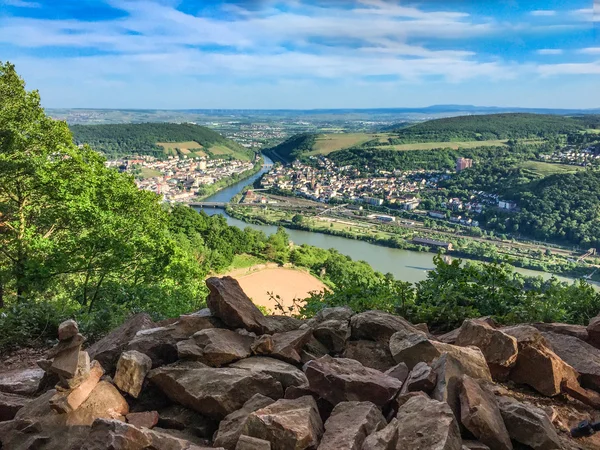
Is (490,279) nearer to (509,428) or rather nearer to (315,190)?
(509,428)

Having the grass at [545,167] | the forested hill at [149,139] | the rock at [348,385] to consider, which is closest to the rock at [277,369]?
the rock at [348,385]

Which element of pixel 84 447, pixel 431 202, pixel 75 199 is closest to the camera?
pixel 84 447

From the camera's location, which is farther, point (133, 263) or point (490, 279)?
point (133, 263)

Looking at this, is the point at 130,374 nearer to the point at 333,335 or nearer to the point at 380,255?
the point at 333,335

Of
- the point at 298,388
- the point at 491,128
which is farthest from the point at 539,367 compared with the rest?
the point at 491,128

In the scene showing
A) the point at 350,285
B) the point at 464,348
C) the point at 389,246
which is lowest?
the point at 389,246

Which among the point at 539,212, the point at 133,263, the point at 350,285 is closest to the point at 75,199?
the point at 133,263

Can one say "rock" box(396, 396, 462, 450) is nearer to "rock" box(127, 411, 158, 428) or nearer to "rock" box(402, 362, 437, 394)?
"rock" box(402, 362, 437, 394)

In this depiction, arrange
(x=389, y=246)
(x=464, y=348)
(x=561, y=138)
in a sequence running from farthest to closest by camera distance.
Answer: (x=561, y=138) → (x=389, y=246) → (x=464, y=348)
